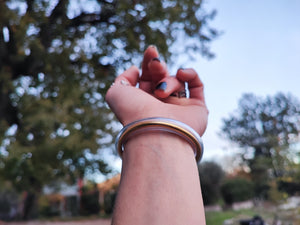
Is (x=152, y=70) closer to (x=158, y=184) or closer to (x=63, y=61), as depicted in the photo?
(x=158, y=184)

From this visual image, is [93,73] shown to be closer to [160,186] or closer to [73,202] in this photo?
[160,186]

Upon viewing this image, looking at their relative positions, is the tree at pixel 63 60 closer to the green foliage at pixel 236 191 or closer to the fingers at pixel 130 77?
the fingers at pixel 130 77

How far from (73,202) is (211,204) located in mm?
16633

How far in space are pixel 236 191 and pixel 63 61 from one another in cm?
1350

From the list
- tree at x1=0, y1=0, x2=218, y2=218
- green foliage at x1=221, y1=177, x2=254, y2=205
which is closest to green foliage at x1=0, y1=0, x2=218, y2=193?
tree at x1=0, y1=0, x2=218, y2=218

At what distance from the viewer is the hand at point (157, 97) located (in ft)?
3.42

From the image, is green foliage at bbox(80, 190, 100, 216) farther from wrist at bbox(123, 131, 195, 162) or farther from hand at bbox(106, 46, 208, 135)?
wrist at bbox(123, 131, 195, 162)

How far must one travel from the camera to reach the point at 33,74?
265 inches

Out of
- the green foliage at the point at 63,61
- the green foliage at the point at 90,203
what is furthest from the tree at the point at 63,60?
the green foliage at the point at 90,203

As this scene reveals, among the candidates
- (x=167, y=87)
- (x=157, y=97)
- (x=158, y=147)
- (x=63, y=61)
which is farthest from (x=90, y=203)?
(x=158, y=147)

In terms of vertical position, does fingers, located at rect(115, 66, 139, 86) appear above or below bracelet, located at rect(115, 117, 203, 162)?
above

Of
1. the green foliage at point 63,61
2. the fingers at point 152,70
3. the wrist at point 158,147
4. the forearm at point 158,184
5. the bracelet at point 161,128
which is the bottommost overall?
the forearm at point 158,184

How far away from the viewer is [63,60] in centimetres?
621

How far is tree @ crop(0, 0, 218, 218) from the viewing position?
5715 mm
